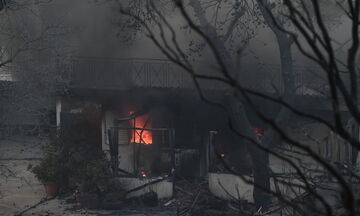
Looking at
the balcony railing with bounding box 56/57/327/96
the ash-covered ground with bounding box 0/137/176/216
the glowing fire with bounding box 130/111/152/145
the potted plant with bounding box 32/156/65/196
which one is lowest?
the ash-covered ground with bounding box 0/137/176/216

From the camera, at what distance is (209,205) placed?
12.5 metres

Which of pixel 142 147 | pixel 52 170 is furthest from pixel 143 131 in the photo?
pixel 52 170

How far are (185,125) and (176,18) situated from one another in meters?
5.90

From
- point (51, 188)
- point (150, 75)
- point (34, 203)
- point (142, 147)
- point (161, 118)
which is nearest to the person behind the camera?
point (34, 203)

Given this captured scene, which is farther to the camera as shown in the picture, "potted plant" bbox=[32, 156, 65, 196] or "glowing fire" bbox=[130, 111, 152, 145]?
"glowing fire" bbox=[130, 111, 152, 145]

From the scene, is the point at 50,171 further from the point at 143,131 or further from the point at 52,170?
the point at 143,131

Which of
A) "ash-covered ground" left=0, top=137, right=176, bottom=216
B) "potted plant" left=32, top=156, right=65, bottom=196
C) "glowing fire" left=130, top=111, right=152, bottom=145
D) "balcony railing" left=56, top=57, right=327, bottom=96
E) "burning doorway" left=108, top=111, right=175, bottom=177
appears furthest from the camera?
"balcony railing" left=56, top=57, right=327, bottom=96

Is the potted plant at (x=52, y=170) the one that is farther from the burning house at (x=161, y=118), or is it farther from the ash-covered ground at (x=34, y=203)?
the burning house at (x=161, y=118)

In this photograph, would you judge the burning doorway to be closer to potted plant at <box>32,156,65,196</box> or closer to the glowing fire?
the glowing fire

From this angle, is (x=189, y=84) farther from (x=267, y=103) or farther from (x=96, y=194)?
(x=96, y=194)

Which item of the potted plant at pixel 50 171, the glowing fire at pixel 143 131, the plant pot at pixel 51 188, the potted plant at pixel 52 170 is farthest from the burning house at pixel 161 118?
the plant pot at pixel 51 188

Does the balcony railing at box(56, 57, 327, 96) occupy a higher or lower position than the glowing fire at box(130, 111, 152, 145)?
higher

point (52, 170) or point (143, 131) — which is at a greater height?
point (143, 131)

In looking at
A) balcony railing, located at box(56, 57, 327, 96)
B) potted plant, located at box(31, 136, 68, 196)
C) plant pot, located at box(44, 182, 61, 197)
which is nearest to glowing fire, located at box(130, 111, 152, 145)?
balcony railing, located at box(56, 57, 327, 96)
